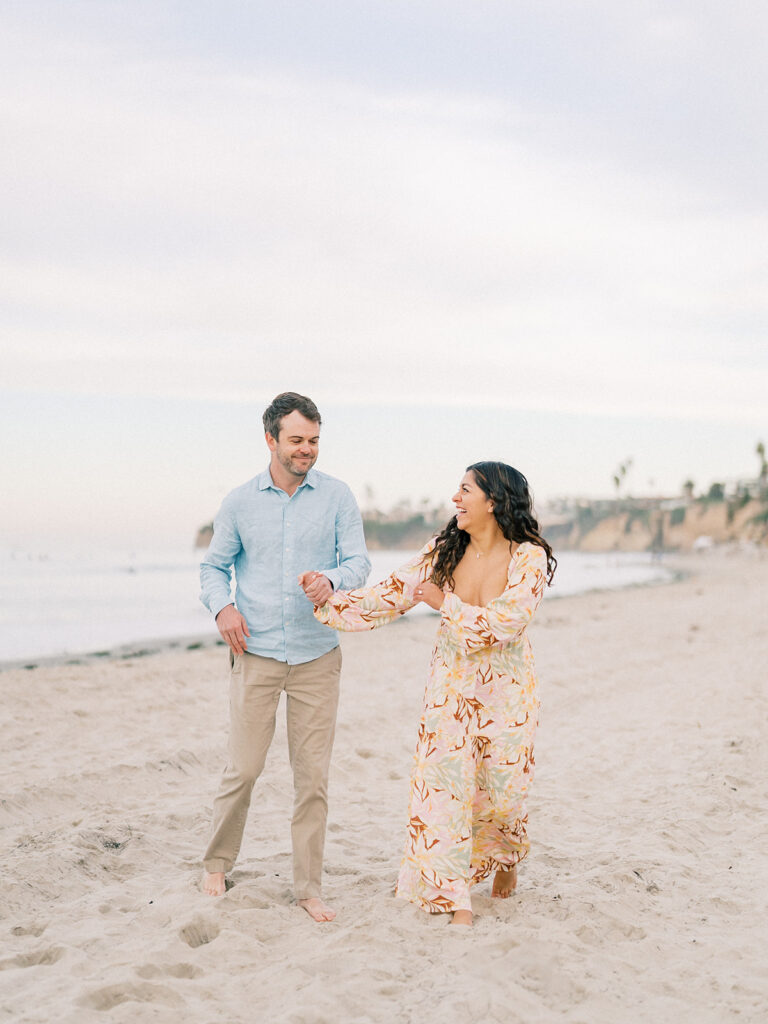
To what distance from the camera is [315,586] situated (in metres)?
3.91

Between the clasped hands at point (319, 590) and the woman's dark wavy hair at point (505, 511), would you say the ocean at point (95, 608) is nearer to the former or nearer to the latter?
the clasped hands at point (319, 590)

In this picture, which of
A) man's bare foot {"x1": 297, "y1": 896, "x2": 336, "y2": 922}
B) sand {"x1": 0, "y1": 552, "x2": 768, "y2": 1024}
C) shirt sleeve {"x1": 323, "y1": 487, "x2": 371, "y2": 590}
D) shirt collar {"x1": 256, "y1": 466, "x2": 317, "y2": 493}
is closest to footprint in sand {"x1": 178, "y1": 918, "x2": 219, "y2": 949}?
sand {"x1": 0, "y1": 552, "x2": 768, "y2": 1024}

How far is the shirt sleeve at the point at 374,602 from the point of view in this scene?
400 cm

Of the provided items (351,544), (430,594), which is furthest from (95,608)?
(430,594)

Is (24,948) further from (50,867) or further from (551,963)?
(551,963)

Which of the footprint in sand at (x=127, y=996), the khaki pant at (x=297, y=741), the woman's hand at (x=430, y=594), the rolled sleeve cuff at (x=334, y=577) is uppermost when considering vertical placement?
the rolled sleeve cuff at (x=334, y=577)

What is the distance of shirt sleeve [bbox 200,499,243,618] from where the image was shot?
415 centimetres

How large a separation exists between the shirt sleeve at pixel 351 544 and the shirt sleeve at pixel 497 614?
1.38 ft

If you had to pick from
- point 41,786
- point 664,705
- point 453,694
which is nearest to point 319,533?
point 453,694

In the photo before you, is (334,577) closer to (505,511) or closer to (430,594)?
(430,594)

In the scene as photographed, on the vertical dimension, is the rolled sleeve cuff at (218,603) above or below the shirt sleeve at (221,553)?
below

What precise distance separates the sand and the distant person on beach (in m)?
0.27

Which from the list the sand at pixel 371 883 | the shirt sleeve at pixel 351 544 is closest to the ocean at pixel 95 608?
the sand at pixel 371 883

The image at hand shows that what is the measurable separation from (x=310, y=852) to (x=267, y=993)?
0.82 m
